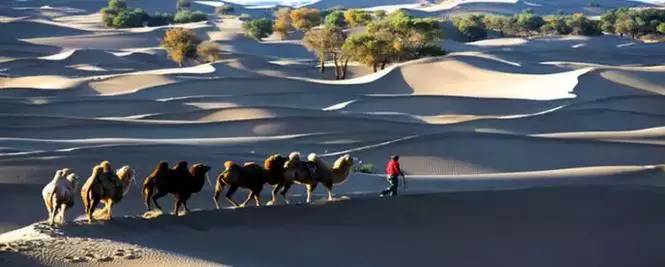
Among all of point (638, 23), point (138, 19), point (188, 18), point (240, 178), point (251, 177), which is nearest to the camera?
point (240, 178)

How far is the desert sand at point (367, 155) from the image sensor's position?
39.2 ft

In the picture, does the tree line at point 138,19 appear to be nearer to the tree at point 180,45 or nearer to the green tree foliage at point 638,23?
the tree at point 180,45

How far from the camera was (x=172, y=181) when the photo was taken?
12.1 metres

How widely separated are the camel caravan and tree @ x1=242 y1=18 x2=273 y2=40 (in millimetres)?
65784

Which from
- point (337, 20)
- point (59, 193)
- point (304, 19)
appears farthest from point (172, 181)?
point (337, 20)

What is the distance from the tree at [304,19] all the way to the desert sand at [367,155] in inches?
1165

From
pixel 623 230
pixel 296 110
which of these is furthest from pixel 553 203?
pixel 296 110

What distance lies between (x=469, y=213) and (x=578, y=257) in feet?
5.34

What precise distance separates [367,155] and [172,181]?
11.2 meters

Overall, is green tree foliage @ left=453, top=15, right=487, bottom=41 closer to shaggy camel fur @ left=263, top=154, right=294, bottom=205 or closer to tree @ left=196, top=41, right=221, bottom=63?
tree @ left=196, top=41, right=221, bottom=63

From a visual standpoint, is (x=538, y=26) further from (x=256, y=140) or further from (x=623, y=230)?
(x=623, y=230)

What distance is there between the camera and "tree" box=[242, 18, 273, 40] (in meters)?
79.2

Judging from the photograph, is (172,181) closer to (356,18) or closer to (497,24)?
(356,18)

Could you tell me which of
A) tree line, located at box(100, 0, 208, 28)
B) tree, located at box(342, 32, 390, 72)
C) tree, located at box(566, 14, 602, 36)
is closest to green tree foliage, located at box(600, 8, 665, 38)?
tree, located at box(566, 14, 602, 36)
